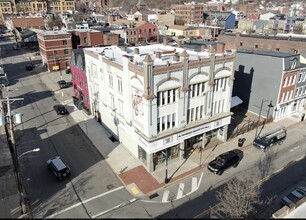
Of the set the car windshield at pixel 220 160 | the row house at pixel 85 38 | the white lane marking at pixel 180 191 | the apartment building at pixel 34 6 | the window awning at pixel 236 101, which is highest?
the apartment building at pixel 34 6

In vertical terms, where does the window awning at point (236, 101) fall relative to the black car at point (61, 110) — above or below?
above

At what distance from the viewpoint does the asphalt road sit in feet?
81.2

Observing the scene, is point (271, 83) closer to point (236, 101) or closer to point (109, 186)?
point (236, 101)

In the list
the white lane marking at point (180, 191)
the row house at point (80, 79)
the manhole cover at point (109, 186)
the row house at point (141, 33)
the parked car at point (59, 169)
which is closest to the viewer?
the white lane marking at point (180, 191)

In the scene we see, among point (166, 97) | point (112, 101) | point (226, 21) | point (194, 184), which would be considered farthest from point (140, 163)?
point (226, 21)

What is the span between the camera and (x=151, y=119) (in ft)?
90.2

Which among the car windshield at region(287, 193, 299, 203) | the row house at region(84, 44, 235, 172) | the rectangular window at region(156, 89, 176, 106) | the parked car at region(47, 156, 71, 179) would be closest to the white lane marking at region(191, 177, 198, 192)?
the row house at region(84, 44, 235, 172)

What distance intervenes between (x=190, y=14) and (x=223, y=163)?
155 m

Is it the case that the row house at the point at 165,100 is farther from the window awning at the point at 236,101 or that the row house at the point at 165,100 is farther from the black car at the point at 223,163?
the window awning at the point at 236,101

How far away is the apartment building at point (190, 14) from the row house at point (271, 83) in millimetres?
127434

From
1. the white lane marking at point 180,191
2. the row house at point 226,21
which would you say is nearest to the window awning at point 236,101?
the white lane marking at point 180,191

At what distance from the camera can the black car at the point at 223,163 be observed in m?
29.2

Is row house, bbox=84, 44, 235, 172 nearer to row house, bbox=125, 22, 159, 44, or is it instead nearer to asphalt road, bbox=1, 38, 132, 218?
asphalt road, bbox=1, 38, 132, 218

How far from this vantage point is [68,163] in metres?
31.6
